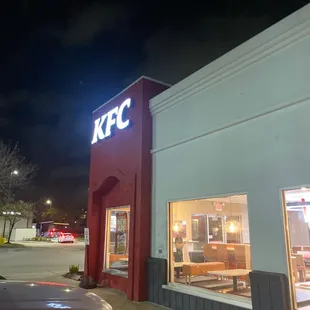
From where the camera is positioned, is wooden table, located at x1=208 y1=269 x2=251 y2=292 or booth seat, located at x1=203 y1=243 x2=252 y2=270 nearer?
wooden table, located at x1=208 y1=269 x2=251 y2=292

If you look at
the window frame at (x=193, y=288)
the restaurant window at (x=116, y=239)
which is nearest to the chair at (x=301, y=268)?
the window frame at (x=193, y=288)

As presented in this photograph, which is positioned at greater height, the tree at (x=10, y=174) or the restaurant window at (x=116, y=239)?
the tree at (x=10, y=174)

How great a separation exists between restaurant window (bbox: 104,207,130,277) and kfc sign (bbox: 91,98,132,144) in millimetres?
2619

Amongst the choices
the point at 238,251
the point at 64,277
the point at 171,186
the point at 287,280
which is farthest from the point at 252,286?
the point at 64,277

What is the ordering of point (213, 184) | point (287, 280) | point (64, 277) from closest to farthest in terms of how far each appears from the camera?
point (287, 280) → point (213, 184) → point (64, 277)

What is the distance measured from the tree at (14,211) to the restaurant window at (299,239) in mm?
32672

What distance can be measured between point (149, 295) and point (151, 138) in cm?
426

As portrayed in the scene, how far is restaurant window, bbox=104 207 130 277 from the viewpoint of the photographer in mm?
10273

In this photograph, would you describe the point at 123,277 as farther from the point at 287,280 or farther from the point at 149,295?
the point at 287,280

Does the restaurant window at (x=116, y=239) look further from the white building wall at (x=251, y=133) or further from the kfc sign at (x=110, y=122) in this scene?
the kfc sign at (x=110, y=122)

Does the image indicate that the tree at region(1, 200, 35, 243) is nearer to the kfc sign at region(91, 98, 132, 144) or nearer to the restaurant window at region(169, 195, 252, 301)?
the kfc sign at region(91, 98, 132, 144)

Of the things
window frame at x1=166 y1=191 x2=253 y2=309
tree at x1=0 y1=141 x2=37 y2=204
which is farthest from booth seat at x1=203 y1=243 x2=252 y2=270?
tree at x1=0 y1=141 x2=37 y2=204

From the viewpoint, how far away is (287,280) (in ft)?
17.9

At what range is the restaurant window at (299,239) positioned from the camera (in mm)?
5984
